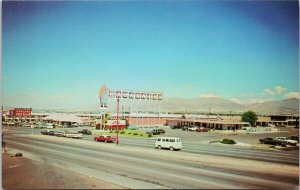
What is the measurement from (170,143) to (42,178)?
13128 mm

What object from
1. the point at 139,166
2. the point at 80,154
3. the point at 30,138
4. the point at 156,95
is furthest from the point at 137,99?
the point at 30,138

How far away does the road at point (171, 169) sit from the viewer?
16219 mm

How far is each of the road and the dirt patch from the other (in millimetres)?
823

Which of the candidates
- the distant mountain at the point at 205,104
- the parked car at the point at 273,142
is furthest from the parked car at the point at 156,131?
the parked car at the point at 273,142

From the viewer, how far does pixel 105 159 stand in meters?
22.8

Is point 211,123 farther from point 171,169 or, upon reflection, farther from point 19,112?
point 19,112

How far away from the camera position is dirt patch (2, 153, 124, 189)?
1620 cm

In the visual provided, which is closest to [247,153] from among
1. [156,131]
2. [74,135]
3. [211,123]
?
[156,131]

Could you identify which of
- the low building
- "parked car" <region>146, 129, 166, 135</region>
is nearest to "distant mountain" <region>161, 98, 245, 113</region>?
"parked car" <region>146, 129, 166, 135</region>

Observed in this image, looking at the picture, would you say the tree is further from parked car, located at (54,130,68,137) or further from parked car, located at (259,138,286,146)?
parked car, located at (54,130,68,137)

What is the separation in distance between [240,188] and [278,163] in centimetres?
772

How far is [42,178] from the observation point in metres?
17.9

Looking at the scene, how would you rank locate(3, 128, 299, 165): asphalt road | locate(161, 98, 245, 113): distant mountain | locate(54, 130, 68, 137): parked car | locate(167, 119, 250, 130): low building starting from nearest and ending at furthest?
locate(3, 128, 299, 165): asphalt road
locate(161, 98, 245, 113): distant mountain
locate(54, 130, 68, 137): parked car
locate(167, 119, 250, 130): low building

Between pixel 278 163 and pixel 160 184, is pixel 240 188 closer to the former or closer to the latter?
pixel 160 184
